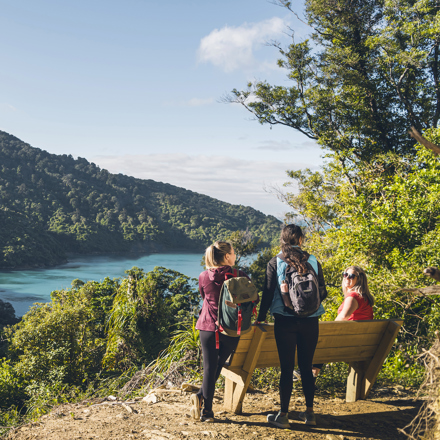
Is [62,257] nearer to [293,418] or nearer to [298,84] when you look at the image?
[298,84]

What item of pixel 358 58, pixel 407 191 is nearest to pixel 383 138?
pixel 358 58

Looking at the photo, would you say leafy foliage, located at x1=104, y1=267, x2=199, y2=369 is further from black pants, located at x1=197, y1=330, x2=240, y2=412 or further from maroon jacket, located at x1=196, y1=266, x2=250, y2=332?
maroon jacket, located at x1=196, y1=266, x2=250, y2=332

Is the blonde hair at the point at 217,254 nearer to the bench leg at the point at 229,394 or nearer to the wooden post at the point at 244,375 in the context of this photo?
the wooden post at the point at 244,375

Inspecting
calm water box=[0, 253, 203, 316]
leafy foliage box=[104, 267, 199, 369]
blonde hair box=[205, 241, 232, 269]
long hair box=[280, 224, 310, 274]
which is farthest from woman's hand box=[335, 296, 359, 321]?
calm water box=[0, 253, 203, 316]

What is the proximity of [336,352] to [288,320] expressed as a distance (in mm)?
744

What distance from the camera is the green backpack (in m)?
2.52

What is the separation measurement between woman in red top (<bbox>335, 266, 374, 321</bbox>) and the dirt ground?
711 millimetres

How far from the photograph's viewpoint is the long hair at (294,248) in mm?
2578

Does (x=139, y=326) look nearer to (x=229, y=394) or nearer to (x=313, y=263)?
(x=229, y=394)

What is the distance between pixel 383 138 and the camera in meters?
14.5

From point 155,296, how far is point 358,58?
11074 mm

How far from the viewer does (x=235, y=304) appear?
2.53m

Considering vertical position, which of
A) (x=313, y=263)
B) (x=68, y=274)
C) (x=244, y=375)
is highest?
(x=313, y=263)

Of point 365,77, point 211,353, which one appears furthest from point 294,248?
point 365,77
